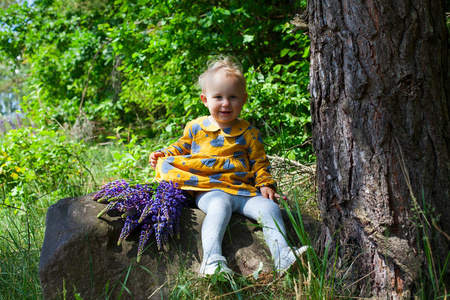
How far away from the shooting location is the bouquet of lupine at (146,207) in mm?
2219

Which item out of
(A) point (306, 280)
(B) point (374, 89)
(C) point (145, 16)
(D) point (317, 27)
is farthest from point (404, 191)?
(C) point (145, 16)

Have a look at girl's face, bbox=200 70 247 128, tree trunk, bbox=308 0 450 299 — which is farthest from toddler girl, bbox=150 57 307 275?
tree trunk, bbox=308 0 450 299

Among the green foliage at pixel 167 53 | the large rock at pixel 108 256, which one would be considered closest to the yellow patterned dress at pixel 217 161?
the large rock at pixel 108 256

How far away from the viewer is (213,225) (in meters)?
2.27

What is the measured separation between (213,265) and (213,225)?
0.26 m

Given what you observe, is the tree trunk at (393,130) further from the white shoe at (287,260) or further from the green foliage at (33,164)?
the green foliage at (33,164)

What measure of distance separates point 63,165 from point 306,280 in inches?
117

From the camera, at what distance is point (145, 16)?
472 centimetres

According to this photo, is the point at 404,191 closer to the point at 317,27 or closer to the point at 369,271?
the point at 369,271

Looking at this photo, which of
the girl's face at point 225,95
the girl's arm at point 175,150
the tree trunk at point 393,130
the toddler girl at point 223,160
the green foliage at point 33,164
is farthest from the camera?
the green foliage at point 33,164

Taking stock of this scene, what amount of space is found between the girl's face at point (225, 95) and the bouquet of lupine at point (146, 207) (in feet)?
2.01

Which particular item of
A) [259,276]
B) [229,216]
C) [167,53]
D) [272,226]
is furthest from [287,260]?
[167,53]

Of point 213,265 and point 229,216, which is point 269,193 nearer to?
point 229,216

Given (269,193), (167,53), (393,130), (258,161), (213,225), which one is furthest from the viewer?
(167,53)
